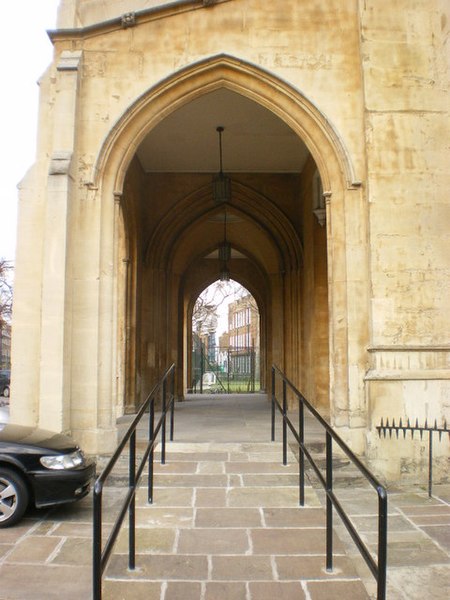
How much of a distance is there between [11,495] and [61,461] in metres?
0.48

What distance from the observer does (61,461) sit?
4992mm

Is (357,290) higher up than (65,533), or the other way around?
(357,290)

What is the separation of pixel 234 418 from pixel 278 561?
224 inches

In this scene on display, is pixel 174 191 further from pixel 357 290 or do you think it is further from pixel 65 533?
pixel 65 533

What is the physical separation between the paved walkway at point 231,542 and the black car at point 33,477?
0.21 metres

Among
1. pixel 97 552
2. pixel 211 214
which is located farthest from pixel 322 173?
pixel 211 214

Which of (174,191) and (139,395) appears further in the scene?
(174,191)

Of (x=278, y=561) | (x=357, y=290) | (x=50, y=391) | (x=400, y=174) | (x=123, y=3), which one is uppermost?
(x=123, y=3)

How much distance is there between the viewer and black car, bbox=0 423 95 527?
4.80 meters

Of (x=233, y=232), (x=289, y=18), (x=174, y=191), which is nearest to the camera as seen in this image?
(x=289, y=18)

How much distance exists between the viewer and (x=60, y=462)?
4980 mm

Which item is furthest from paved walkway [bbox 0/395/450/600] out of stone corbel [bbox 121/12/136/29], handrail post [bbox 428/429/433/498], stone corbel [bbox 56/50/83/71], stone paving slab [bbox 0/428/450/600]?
stone corbel [bbox 121/12/136/29]

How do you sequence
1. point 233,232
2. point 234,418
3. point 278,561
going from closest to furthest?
point 278,561
point 234,418
point 233,232

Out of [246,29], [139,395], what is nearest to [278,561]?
[246,29]
